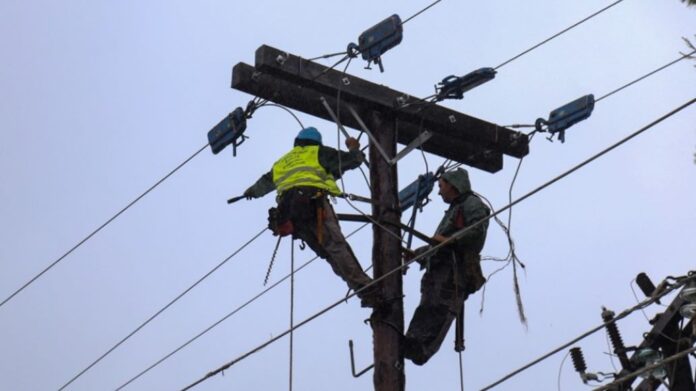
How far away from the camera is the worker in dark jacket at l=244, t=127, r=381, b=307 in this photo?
11.6 m

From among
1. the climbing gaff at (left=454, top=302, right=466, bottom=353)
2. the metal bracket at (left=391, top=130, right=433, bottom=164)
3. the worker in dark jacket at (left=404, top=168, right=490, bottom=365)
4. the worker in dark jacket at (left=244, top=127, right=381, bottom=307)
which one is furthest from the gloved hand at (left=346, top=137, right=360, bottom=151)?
the climbing gaff at (left=454, top=302, right=466, bottom=353)

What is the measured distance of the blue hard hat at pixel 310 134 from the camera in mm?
12211

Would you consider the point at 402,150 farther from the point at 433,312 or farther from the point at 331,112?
the point at 433,312

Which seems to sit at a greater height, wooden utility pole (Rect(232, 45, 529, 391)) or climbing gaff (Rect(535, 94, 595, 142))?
climbing gaff (Rect(535, 94, 595, 142))

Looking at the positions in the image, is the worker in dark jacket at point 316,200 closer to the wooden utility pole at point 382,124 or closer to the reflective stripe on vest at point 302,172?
the reflective stripe on vest at point 302,172

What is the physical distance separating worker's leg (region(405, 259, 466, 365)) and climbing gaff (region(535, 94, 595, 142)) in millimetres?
1725

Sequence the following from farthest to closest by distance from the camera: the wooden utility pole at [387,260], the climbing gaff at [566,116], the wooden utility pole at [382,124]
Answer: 1. the climbing gaff at [566,116]
2. the wooden utility pole at [382,124]
3. the wooden utility pole at [387,260]

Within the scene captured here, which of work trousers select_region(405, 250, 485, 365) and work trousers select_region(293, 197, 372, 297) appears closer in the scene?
work trousers select_region(293, 197, 372, 297)

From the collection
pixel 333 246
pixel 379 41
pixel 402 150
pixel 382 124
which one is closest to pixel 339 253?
pixel 333 246

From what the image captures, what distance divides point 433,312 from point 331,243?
98cm

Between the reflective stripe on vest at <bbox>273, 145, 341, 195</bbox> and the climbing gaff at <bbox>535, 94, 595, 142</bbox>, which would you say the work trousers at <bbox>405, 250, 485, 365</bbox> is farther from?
the climbing gaff at <bbox>535, 94, 595, 142</bbox>

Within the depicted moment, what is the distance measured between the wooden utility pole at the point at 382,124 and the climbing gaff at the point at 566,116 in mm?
461

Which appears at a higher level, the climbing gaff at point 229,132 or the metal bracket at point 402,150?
the climbing gaff at point 229,132

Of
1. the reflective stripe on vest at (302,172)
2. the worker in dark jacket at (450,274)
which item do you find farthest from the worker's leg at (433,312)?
the reflective stripe on vest at (302,172)
